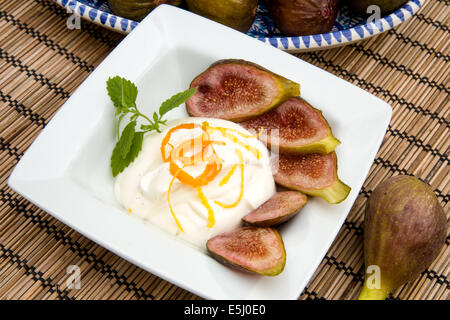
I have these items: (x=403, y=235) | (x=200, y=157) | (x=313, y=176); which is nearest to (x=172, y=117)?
(x=200, y=157)

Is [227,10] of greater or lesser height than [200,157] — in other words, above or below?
Result: above

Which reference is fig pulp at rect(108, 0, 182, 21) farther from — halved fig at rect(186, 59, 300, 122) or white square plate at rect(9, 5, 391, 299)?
halved fig at rect(186, 59, 300, 122)

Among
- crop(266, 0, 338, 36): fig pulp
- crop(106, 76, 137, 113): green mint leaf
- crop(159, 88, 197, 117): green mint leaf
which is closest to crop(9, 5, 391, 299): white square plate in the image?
crop(106, 76, 137, 113): green mint leaf

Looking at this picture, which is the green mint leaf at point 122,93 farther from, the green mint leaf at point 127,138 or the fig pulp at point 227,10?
the fig pulp at point 227,10

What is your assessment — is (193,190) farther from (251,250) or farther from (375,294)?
(375,294)

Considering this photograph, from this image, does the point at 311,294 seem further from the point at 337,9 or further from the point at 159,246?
the point at 337,9

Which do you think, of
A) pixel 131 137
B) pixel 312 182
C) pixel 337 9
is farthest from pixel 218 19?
pixel 312 182
